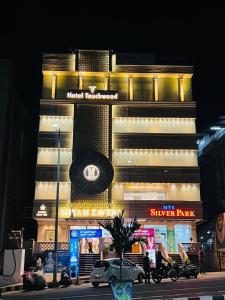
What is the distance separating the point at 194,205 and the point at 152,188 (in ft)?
17.4

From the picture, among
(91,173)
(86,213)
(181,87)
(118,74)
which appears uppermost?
(118,74)

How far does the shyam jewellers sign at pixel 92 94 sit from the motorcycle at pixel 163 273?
27.4m

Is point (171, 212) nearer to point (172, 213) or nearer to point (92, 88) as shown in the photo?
point (172, 213)

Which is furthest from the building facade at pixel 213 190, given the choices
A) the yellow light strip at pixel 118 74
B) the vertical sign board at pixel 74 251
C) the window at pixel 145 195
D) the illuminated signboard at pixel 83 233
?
the vertical sign board at pixel 74 251

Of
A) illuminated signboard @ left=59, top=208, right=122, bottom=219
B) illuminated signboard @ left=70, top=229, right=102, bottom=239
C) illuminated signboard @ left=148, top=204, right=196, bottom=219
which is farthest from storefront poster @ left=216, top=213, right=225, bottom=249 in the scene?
illuminated signboard @ left=70, top=229, right=102, bottom=239

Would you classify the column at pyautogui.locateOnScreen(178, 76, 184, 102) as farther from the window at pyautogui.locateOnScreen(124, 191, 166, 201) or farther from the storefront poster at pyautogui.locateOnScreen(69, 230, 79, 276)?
the storefront poster at pyautogui.locateOnScreen(69, 230, 79, 276)

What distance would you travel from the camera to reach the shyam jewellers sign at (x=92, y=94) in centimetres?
5069

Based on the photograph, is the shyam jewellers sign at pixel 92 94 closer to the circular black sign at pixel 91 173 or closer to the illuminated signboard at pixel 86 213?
the circular black sign at pixel 91 173

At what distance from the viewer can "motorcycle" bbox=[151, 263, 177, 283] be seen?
2584cm

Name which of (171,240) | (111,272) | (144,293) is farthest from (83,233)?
(171,240)

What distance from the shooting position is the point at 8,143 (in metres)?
48.2

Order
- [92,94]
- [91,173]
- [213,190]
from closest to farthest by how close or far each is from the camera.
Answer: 1. [91,173]
2. [92,94]
3. [213,190]

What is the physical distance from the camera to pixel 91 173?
48.6 metres

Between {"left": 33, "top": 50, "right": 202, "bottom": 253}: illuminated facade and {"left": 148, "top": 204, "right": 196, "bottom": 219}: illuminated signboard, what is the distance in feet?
0.37
